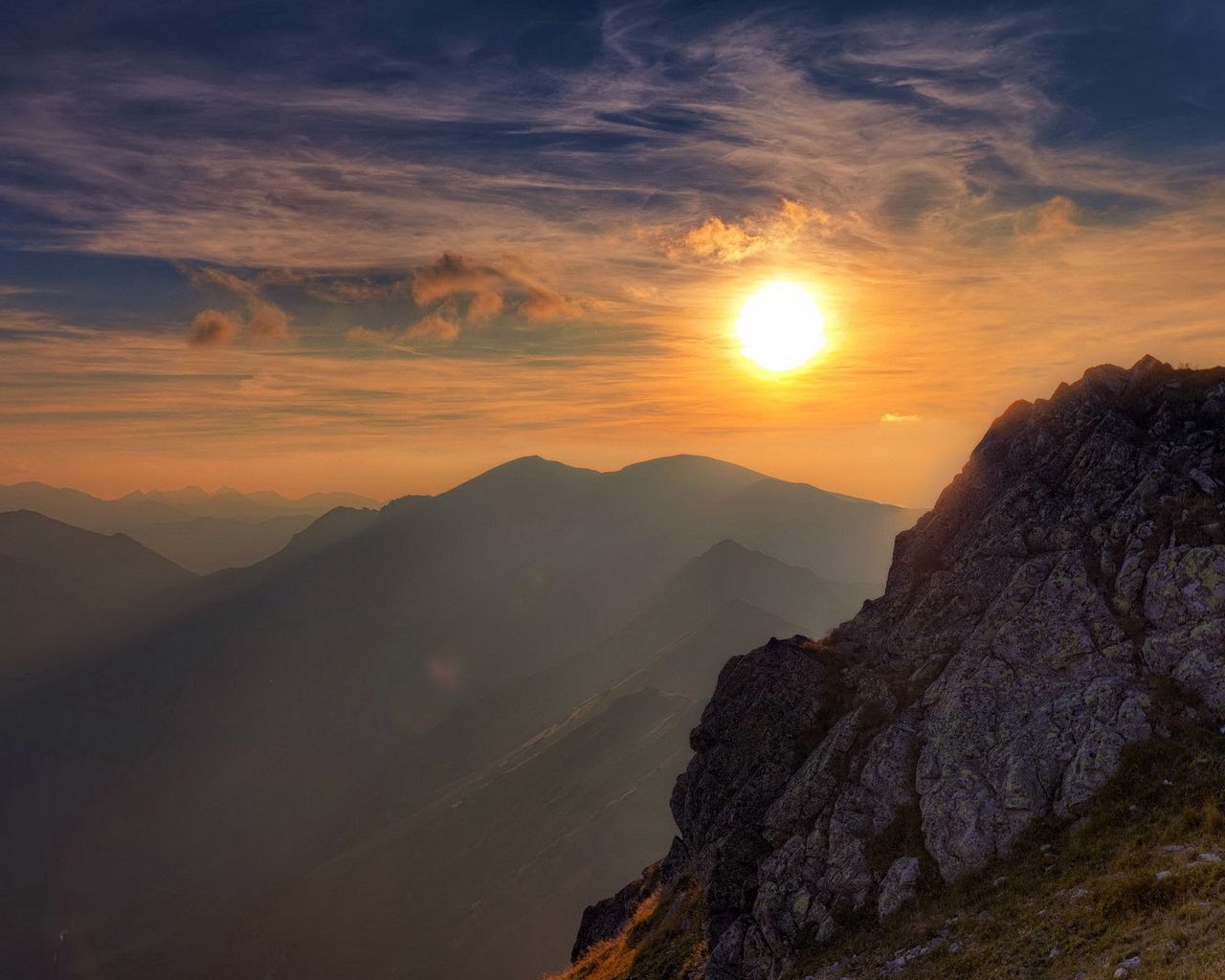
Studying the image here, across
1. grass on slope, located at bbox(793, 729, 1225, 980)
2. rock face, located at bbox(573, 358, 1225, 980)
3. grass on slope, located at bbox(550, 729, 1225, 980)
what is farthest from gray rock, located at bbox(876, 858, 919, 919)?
grass on slope, located at bbox(793, 729, 1225, 980)

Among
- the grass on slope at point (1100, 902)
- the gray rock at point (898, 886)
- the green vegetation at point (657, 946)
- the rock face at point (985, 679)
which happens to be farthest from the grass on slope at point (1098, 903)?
the green vegetation at point (657, 946)

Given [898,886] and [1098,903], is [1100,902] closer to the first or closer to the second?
[1098,903]

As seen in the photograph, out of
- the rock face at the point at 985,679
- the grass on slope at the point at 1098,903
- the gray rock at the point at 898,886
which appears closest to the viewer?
the grass on slope at the point at 1098,903

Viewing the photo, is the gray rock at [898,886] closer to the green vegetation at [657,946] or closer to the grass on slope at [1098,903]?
the grass on slope at [1098,903]

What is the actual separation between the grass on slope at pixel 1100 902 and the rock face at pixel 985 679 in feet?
4.05

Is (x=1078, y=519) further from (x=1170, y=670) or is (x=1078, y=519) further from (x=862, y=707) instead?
(x=862, y=707)

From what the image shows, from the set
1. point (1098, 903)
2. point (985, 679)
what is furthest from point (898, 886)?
point (985, 679)

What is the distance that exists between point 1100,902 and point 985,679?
1427cm

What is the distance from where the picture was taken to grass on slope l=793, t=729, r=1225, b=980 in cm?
2127

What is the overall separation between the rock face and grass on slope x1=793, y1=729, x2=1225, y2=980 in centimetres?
123

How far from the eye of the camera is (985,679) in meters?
37.6

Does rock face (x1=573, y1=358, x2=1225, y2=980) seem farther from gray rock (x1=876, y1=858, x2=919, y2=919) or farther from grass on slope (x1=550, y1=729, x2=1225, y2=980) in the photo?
grass on slope (x1=550, y1=729, x2=1225, y2=980)

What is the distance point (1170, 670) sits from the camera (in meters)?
32.4

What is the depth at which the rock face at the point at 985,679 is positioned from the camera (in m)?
32.4
